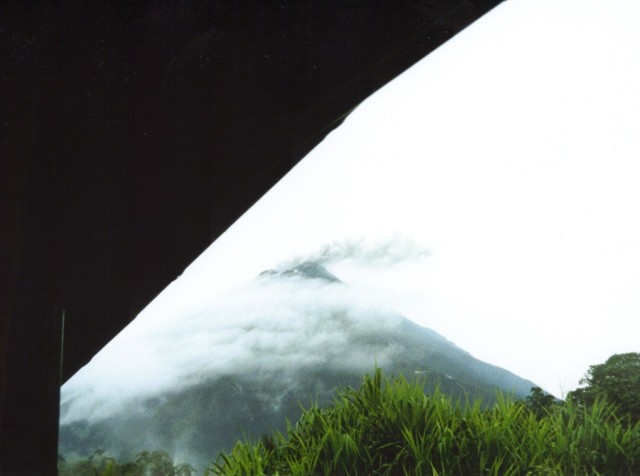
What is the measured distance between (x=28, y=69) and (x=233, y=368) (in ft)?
135

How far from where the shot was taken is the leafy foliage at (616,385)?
155 inches

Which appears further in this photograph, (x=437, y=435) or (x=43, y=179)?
(x=437, y=435)

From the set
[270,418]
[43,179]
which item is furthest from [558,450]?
[270,418]

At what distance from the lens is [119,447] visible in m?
36.4

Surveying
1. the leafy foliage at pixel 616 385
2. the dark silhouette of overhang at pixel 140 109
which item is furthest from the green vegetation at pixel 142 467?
the dark silhouette of overhang at pixel 140 109

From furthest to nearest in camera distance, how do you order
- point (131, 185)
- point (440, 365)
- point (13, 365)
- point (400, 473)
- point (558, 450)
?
point (440, 365)
point (558, 450)
point (400, 473)
point (131, 185)
point (13, 365)

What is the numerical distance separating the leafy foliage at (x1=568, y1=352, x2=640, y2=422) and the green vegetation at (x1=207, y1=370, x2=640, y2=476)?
1139 millimetres

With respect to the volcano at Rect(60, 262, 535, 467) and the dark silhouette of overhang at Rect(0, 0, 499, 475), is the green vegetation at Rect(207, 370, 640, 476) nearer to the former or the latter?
A: the dark silhouette of overhang at Rect(0, 0, 499, 475)

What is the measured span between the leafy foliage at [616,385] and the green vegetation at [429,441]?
1.14m

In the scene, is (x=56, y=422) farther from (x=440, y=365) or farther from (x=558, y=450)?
(x=440, y=365)

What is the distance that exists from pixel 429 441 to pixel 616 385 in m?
2.50

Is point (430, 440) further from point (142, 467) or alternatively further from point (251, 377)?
point (251, 377)

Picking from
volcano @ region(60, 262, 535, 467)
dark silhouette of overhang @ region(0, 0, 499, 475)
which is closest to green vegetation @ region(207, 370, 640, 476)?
dark silhouette of overhang @ region(0, 0, 499, 475)

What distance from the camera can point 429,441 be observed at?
98.5 inches
